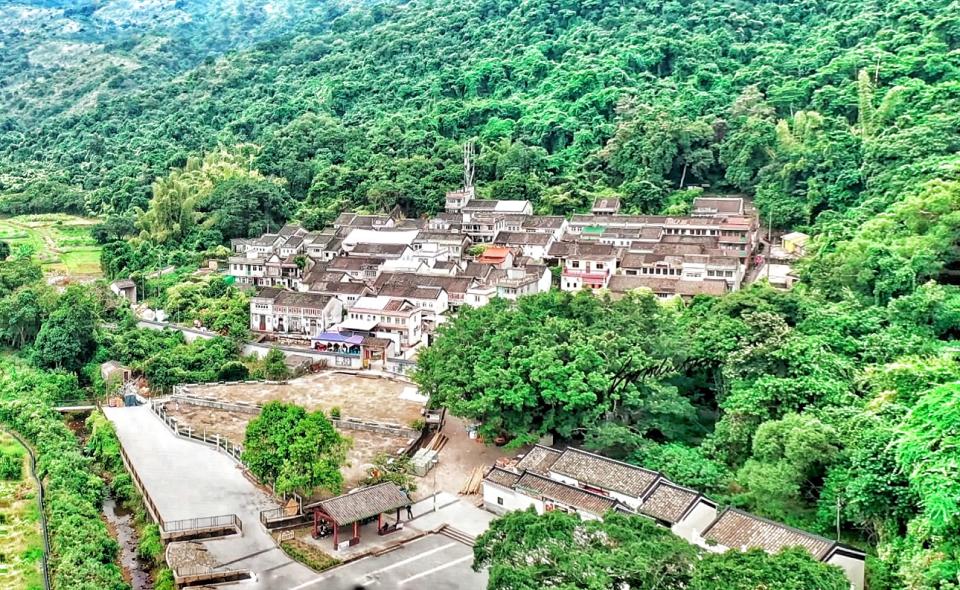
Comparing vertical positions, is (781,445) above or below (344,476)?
above

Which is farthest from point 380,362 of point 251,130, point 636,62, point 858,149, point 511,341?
point 251,130

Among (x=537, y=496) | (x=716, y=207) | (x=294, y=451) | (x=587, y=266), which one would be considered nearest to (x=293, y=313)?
(x=587, y=266)

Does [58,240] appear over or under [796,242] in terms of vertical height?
under

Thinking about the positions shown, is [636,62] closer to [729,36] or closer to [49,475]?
[729,36]

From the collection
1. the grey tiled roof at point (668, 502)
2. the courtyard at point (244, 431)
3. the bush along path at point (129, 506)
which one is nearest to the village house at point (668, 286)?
the courtyard at point (244, 431)

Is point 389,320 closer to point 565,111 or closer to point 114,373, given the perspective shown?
point 114,373

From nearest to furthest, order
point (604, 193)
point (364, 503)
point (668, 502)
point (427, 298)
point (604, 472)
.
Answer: point (668, 502), point (364, 503), point (604, 472), point (427, 298), point (604, 193)
